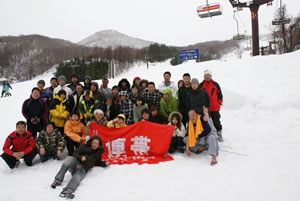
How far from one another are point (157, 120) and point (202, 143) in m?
1.33

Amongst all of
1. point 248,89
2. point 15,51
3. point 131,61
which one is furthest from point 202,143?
point 15,51

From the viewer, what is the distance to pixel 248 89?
30.5ft

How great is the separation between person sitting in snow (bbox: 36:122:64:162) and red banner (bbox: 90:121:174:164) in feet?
2.74

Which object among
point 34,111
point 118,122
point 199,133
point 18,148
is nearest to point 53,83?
point 34,111

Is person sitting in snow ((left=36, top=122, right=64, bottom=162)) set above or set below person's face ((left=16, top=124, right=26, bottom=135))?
below

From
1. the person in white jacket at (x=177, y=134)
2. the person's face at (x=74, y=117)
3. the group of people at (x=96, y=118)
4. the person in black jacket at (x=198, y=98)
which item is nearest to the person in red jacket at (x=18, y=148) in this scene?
the group of people at (x=96, y=118)

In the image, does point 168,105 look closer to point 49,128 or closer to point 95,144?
point 95,144

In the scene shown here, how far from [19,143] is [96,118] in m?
1.86

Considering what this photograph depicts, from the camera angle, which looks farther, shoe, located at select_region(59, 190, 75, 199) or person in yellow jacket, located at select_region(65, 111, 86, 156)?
person in yellow jacket, located at select_region(65, 111, 86, 156)

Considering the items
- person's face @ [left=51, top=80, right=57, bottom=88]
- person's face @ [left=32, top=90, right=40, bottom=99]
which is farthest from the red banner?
person's face @ [left=51, top=80, right=57, bottom=88]

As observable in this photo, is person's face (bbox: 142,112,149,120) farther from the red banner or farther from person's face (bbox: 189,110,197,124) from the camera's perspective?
person's face (bbox: 189,110,197,124)

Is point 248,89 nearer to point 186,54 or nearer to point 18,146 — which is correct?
point 186,54

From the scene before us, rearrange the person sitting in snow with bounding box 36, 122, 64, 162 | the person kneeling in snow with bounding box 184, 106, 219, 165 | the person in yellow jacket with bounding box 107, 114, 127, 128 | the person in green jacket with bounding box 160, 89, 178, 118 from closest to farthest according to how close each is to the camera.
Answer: the person kneeling in snow with bounding box 184, 106, 219, 165
the person sitting in snow with bounding box 36, 122, 64, 162
the person in yellow jacket with bounding box 107, 114, 127, 128
the person in green jacket with bounding box 160, 89, 178, 118

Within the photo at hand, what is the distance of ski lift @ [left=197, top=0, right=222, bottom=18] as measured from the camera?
13645mm
